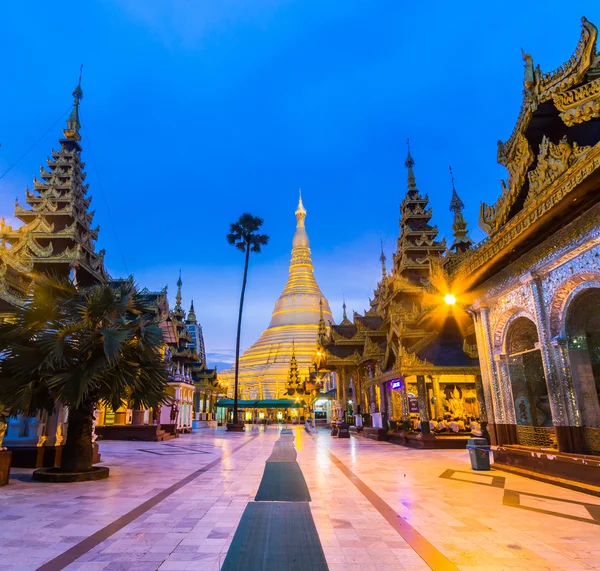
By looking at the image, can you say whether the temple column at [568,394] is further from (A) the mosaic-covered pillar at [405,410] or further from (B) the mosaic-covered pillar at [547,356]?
(A) the mosaic-covered pillar at [405,410]

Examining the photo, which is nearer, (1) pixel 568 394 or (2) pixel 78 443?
(1) pixel 568 394

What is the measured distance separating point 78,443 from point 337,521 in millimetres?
6962

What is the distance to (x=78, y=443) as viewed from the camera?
10125mm

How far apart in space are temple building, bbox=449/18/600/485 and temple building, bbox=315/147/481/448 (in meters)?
3.00

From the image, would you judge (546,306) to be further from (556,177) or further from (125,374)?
(125,374)

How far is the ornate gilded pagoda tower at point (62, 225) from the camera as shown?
77.8 feet

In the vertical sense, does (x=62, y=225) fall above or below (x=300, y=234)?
below

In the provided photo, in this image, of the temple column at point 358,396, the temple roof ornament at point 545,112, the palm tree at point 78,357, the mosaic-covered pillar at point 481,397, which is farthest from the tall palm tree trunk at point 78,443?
the temple column at point 358,396

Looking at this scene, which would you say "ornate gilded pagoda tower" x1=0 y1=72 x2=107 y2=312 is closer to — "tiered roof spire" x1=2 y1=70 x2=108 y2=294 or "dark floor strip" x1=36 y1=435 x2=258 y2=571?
"tiered roof spire" x1=2 y1=70 x2=108 y2=294

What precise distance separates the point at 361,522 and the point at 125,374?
6.27 m

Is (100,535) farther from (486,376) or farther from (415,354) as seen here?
(415,354)

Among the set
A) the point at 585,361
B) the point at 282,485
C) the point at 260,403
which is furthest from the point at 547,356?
the point at 260,403

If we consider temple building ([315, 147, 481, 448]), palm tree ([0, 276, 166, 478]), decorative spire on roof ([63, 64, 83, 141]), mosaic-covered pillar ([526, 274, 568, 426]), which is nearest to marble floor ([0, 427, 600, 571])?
mosaic-covered pillar ([526, 274, 568, 426])

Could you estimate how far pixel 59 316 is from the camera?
33.8ft
